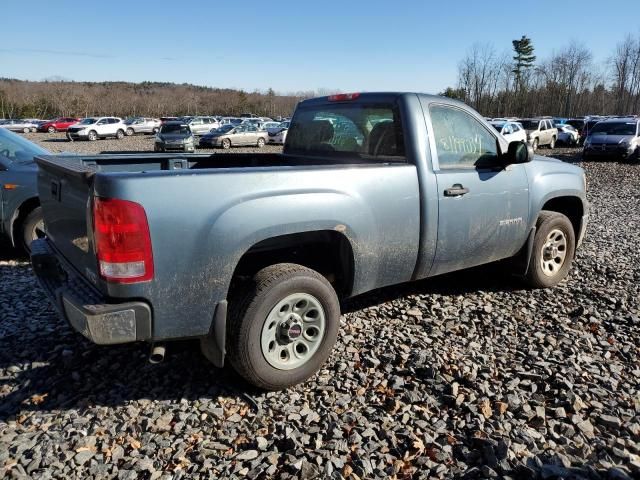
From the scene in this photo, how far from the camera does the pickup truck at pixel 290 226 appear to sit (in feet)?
8.82

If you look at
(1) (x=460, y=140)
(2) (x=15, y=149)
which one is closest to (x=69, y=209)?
(1) (x=460, y=140)

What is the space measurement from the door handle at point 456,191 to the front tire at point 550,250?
1.30 m

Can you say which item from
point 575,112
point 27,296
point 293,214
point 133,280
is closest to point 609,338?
point 293,214

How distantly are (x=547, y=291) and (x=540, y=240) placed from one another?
0.61 meters

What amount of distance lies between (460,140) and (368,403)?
2.30 meters

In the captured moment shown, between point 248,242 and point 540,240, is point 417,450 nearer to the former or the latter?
point 248,242

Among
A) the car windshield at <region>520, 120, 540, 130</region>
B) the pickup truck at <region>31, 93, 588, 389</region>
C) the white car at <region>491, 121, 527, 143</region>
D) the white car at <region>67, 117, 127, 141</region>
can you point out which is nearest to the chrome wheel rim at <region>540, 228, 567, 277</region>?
the pickup truck at <region>31, 93, 588, 389</region>

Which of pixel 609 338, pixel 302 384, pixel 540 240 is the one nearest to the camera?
pixel 302 384

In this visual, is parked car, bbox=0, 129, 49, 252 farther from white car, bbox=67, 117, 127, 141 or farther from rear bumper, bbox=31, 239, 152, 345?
white car, bbox=67, 117, 127, 141

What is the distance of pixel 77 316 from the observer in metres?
2.78

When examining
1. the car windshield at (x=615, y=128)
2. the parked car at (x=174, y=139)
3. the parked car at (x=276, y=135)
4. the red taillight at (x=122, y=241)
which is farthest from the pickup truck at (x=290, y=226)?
the parked car at (x=276, y=135)

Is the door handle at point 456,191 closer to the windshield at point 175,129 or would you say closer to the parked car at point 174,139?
the parked car at point 174,139

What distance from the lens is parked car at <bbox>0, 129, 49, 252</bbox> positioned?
578 centimetres

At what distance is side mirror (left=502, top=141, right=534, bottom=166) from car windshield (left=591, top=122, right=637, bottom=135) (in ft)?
67.4
